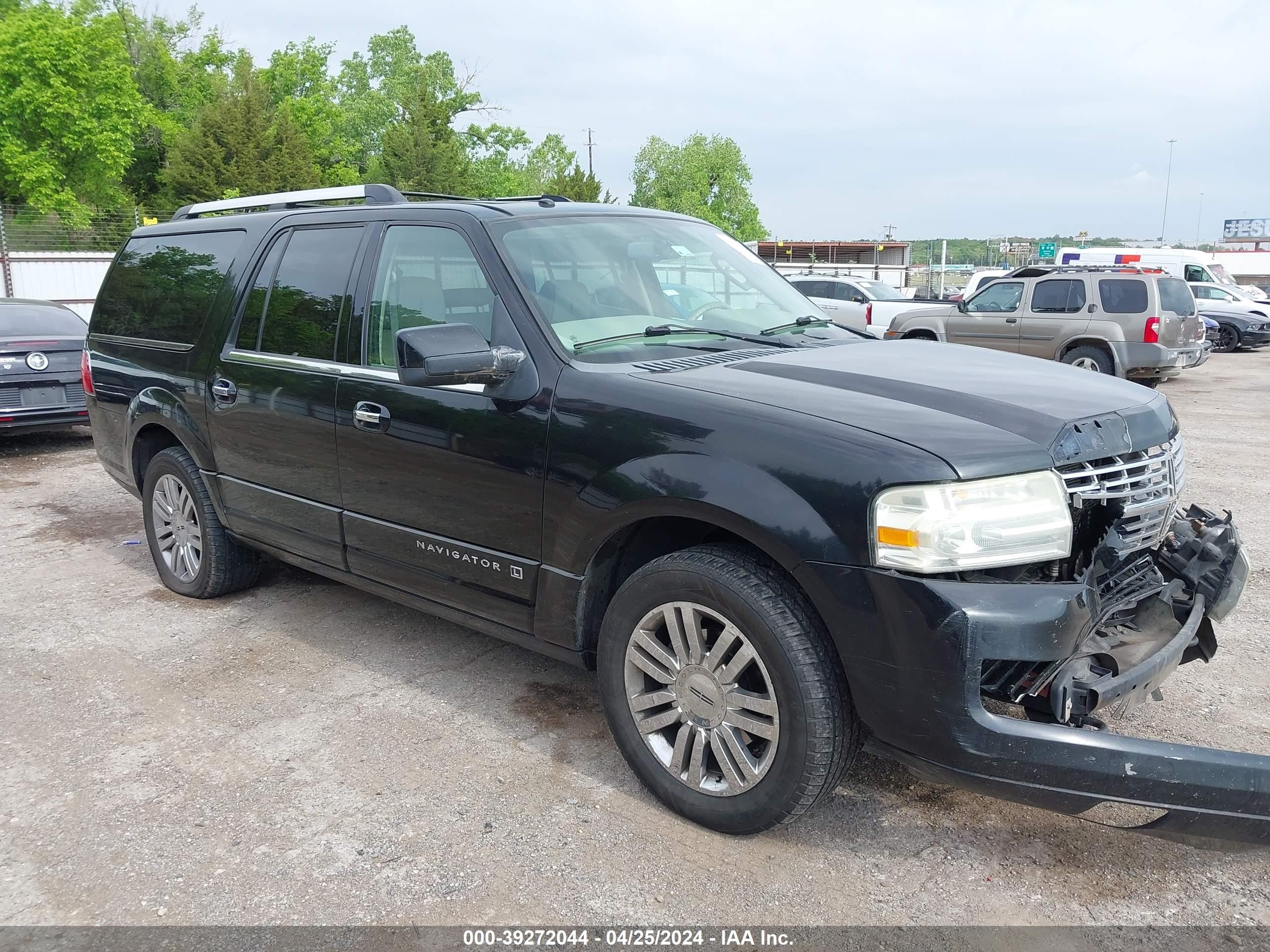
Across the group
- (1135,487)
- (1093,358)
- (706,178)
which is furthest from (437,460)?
(706,178)

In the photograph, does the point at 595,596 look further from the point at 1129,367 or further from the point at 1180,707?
the point at 1129,367

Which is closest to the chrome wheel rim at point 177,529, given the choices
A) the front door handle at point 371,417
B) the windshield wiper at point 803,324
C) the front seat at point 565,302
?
the front door handle at point 371,417

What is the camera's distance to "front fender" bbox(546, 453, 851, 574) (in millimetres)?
2656

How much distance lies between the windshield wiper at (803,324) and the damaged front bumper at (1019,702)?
5.15 feet

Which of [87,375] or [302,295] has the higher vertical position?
[302,295]

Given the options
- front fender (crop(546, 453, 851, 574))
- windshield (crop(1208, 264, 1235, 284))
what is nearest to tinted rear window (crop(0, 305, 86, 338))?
front fender (crop(546, 453, 851, 574))

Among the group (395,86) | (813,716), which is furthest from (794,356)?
(395,86)

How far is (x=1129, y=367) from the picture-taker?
14.0 metres

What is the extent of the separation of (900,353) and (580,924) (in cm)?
228

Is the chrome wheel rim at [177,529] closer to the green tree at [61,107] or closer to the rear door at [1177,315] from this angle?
the rear door at [1177,315]

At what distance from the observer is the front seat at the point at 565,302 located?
351 cm

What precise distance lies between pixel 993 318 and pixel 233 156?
137 feet

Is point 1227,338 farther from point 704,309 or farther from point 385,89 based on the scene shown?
point 385,89

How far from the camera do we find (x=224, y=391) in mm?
4574
